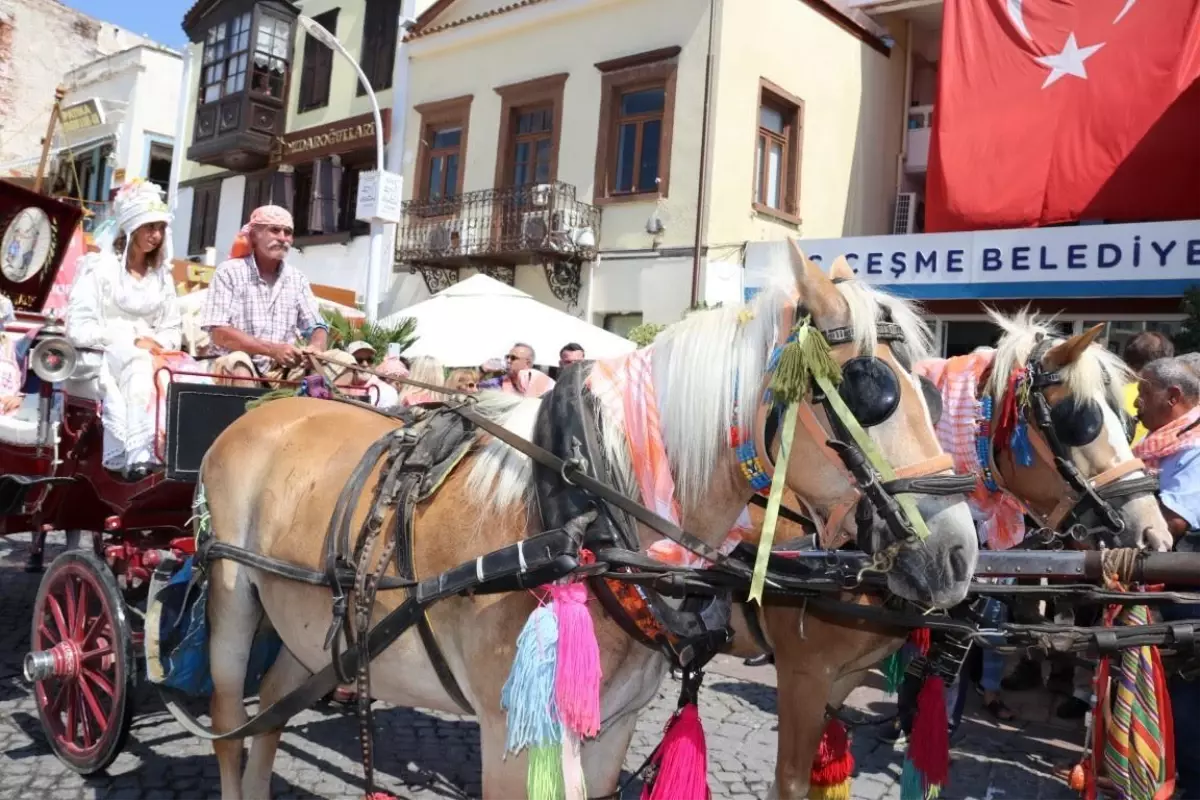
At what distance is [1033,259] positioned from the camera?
30.9 ft

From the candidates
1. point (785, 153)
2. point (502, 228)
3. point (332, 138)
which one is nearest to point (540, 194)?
point (502, 228)

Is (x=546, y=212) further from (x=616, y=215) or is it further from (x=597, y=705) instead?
(x=597, y=705)

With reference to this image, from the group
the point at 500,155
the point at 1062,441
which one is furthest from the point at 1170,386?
the point at 500,155

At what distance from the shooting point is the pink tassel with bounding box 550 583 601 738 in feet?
6.39

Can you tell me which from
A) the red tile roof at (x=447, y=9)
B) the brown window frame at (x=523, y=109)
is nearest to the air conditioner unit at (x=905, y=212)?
the brown window frame at (x=523, y=109)

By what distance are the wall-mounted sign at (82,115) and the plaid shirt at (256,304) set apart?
2059 cm

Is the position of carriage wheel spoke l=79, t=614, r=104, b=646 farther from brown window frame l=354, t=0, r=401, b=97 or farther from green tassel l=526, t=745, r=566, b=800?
brown window frame l=354, t=0, r=401, b=97

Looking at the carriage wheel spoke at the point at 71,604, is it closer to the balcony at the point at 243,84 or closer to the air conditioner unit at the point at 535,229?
the air conditioner unit at the point at 535,229

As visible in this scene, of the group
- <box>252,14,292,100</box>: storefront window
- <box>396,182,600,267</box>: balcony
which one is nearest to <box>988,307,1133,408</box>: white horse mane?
<box>396,182,600,267</box>: balcony

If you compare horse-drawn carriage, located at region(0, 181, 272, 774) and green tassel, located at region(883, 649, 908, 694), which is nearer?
green tassel, located at region(883, 649, 908, 694)

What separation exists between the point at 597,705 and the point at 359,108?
1593cm

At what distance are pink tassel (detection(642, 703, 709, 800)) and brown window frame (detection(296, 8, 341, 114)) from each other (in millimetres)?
16635

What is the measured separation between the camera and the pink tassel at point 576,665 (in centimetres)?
195

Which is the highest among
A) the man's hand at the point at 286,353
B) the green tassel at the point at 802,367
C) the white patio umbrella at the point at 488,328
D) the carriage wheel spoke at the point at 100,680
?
the white patio umbrella at the point at 488,328
